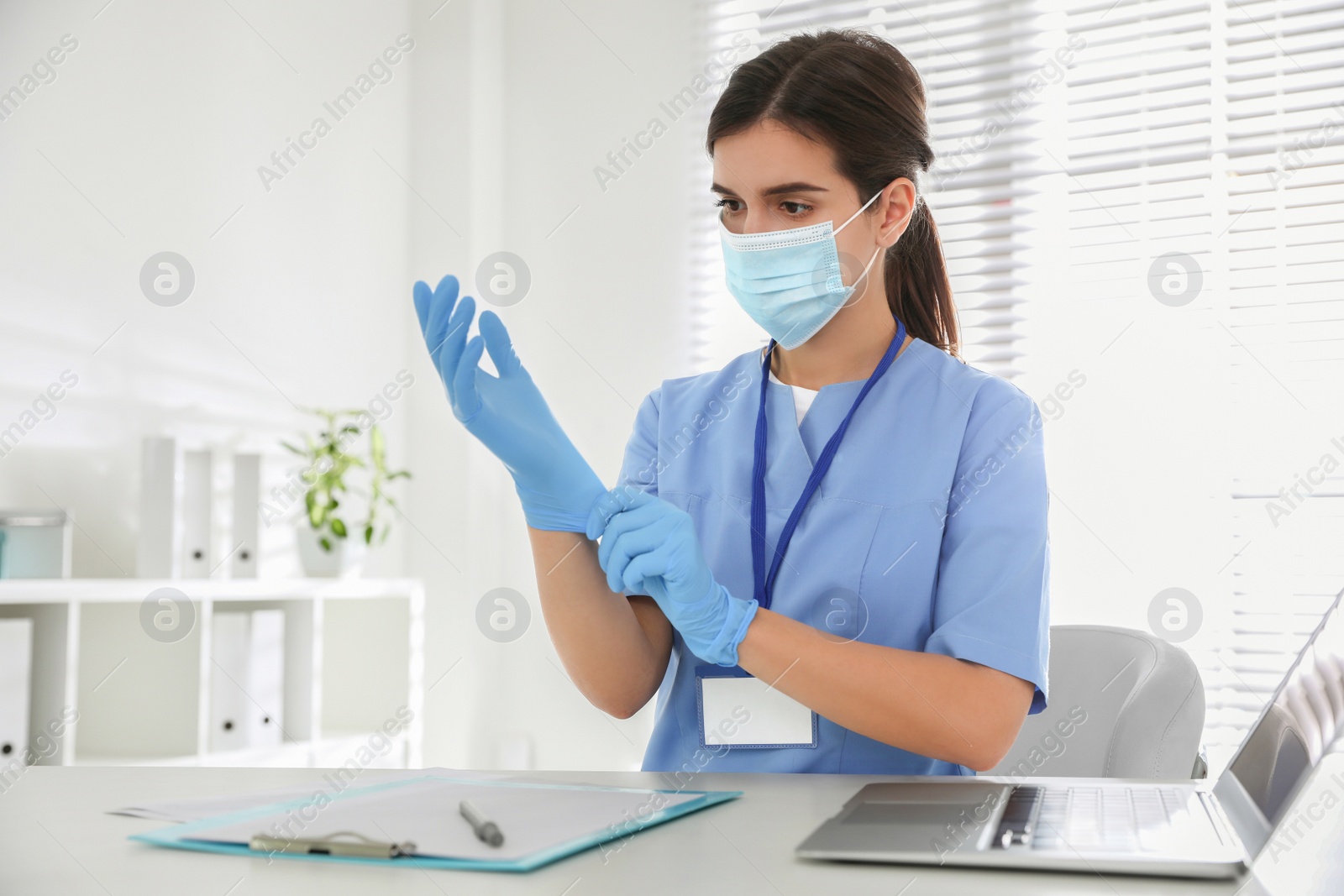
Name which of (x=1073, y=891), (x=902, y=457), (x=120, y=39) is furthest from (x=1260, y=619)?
(x=120, y=39)

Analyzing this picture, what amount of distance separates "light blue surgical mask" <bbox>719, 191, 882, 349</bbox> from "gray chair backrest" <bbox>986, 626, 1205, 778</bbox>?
0.48 meters

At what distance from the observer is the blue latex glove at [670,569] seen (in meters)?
0.92

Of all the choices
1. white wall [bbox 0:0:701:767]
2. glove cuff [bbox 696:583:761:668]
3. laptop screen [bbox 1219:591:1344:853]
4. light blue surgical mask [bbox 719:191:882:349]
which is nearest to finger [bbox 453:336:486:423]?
glove cuff [bbox 696:583:761:668]

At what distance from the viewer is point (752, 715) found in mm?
1038

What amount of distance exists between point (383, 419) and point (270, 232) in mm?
603

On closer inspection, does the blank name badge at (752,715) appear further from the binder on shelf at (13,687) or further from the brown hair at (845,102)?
the binder on shelf at (13,687)

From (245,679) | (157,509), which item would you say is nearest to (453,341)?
Answer: (157,509)

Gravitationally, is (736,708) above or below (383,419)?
below

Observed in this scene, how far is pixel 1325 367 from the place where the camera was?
2154mm

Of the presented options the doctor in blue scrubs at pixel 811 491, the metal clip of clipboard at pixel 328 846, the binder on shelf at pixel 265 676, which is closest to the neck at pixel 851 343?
the doctor in blue scrubs at pixel 811 491

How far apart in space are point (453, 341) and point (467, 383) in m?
0.04

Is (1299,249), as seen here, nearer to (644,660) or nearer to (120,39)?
(644,660)

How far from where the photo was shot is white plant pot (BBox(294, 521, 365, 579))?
93.7 inches

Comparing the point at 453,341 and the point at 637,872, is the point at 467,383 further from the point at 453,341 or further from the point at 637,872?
the point at 637,872
